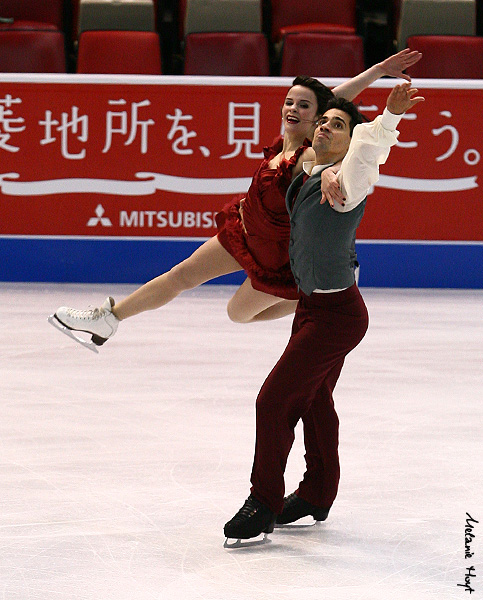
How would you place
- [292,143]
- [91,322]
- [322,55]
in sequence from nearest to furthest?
[292,143]
[91,322]
[322,55]

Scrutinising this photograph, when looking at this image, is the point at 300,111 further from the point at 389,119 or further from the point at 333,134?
the point at 389,119

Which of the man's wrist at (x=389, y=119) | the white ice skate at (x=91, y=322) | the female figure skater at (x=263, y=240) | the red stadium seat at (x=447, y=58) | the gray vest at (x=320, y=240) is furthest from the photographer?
the red stadium seat at (x=447, y=58)

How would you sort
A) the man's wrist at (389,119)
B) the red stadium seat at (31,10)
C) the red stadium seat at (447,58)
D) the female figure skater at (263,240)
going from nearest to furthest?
1. the man's wrist at (389,119)
2. the female figure skater at (263,240)
3. the red stadium seat at (447,58)
4. the red stadium seat at (31,10)

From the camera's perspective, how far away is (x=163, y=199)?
6.66 metres

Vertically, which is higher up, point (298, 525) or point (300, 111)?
point (300, 111)

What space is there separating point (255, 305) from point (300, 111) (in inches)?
24.7

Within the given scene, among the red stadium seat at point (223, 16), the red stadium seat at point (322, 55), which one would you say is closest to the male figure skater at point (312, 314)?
the red stadium seat at point (322, 55)

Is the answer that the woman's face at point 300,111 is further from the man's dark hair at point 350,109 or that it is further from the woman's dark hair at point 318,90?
the man's dark hair at point 350,109

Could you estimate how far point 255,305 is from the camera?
303cm

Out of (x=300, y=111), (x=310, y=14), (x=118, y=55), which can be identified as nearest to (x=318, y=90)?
(x=300, y=111)

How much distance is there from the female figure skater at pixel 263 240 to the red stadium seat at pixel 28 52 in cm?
430

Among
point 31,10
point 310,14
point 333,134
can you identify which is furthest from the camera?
point 31,10

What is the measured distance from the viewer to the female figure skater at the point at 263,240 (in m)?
2.72

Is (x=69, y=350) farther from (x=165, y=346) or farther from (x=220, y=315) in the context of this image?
(x=220, y=315)
